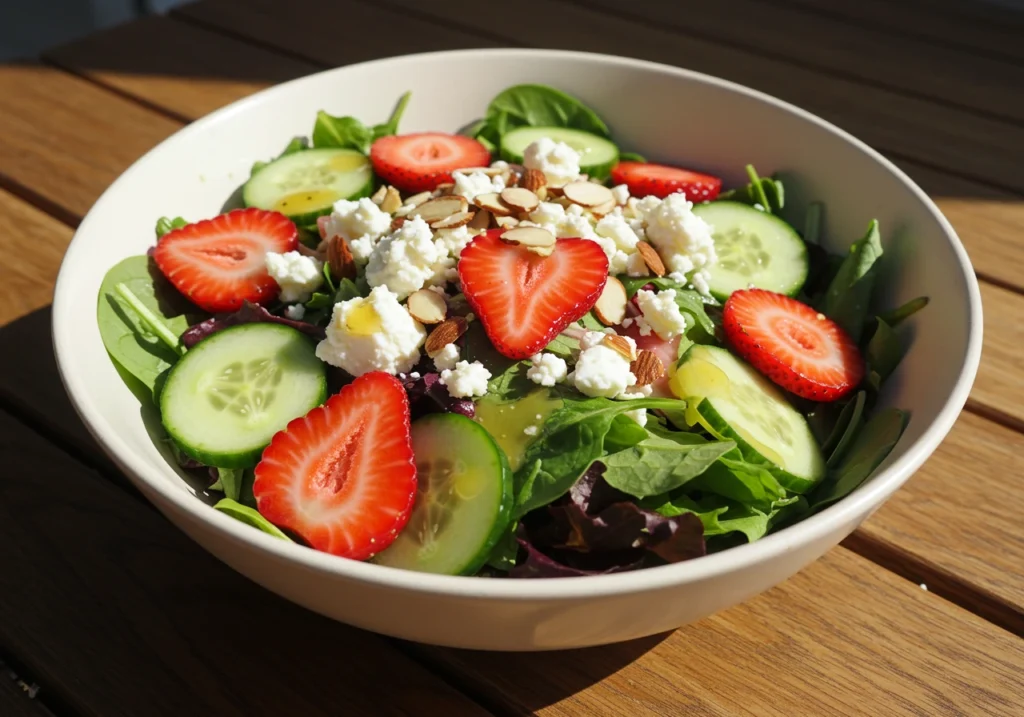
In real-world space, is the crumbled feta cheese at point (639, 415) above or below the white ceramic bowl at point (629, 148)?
below

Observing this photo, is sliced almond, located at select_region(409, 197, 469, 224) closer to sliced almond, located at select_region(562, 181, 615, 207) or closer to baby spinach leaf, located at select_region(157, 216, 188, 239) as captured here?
sliced almond, located at select_region(562, 181, 615, 207)

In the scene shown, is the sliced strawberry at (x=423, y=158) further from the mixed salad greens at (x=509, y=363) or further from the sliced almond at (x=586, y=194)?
the sliced almond at (x=586, y=194)

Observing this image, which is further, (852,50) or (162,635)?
(852,50)

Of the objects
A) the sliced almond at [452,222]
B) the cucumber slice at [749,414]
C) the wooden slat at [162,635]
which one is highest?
the sliced almond at [452,222]

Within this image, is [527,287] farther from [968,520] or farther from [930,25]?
[930,25]

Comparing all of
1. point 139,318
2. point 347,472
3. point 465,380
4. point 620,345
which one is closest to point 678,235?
point 620,345

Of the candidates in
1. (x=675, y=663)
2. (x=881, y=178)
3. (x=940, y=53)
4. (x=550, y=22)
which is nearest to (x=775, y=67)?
(x=940, y=53)

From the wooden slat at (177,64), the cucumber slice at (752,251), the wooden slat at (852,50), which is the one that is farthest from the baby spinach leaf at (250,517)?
the wooden slat at (852,50)

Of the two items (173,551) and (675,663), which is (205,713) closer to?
(173,551)
